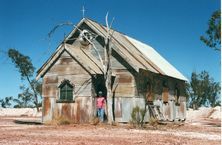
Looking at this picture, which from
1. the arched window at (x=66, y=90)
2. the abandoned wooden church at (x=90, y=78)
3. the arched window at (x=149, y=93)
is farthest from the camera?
the arched window at (x=149, y=93)

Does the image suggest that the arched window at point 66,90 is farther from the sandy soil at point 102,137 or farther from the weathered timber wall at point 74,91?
the sandy soil at point 102,137

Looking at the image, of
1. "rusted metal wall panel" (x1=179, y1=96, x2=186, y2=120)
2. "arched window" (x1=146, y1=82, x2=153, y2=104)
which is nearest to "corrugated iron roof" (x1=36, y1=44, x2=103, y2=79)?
"arched window" (x1=146, y1=82, x2=153, y2=104)

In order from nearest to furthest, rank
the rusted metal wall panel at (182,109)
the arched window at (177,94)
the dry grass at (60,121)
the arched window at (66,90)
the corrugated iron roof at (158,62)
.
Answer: the dry grass at (60,121), the arched window at (66,90), the corrugated iron roof at (158,62), the arched window at (177,94), the rusted metal wall panel at (182,109)

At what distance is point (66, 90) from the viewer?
23906 mm

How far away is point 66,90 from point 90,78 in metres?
1.92

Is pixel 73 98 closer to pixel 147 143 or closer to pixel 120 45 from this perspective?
pixel 120 45

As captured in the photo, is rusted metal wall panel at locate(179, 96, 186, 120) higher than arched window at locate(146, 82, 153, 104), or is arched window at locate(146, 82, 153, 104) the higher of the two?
arched window at locate(146, 82, 153, 104)

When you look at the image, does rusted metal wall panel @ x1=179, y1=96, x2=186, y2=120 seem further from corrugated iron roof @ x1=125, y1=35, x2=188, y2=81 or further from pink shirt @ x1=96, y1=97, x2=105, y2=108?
pink shirt @ x1=96, y1=97, x2=105, y2=108

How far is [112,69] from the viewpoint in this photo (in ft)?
78.7

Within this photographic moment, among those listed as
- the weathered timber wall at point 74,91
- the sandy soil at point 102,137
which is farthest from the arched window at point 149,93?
the sandy soil at point 102,137

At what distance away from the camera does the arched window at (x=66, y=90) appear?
23656mm

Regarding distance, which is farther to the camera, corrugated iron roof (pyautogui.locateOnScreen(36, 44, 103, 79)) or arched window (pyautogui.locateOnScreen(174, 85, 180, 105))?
arched window (pyautogui.locateOnScreen(174, 85, 180, 105))

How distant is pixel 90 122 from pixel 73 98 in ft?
6.70

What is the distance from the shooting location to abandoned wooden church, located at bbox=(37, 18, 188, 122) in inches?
909
